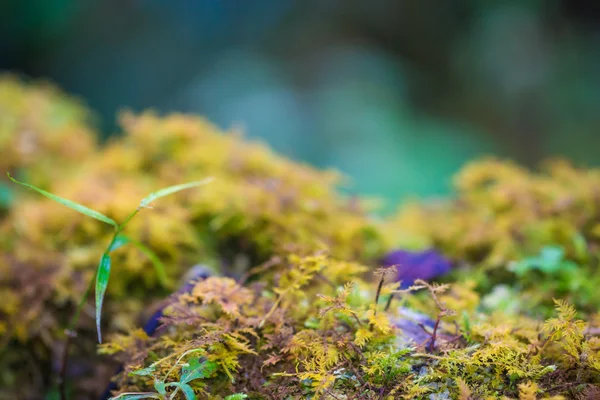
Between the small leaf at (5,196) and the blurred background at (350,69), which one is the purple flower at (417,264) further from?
the blurred background at (350,69)

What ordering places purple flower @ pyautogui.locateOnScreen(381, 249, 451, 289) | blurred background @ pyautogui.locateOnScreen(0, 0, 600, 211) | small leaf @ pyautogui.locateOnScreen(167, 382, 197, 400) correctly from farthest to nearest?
1. blurred background @ pyautogui.locateOnScreen(0, 0, 600, 211)
2. purple flower @ pyautogui.locateOnScreen(381, 249, 451, 289)
3. small leaf @ pyautogui.locateOnScreen(167, 382, 197, 400)

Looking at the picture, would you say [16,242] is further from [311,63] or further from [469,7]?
[469,7]

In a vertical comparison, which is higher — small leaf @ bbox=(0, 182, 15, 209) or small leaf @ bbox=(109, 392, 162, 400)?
small leaf @ bbox=(0, 182, 15, 209)

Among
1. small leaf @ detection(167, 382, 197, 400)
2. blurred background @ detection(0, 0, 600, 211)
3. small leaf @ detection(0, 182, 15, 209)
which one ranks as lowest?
small leaf @ detection(167, 382, 197, 400)

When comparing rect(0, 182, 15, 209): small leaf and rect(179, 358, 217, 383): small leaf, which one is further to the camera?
rect(0, 182, 15, 209): small leaf

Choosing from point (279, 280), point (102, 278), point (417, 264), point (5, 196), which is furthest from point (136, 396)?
point (5, 196)

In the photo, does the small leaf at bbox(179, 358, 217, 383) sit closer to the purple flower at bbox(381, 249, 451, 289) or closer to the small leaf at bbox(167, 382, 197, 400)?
the small leaf at bbox(167, 382, 197, 400)

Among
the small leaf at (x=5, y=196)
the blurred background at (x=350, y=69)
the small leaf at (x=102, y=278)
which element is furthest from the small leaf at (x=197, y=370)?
A: the blurred background at (x=350, y=69)

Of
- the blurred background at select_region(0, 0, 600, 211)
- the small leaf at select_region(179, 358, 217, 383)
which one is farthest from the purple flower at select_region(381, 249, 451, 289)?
the blurred background at select_region(0, 0, 600, 211)
